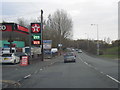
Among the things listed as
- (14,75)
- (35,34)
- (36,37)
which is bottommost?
(14,75)

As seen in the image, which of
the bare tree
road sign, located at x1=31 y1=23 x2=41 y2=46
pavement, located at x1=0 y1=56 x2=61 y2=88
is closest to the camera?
pavement, located at x1=0 y1=56 x2=61 y2=88

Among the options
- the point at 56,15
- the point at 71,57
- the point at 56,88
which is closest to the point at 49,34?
the point at 56,15

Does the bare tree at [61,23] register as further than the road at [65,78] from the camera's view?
Yes

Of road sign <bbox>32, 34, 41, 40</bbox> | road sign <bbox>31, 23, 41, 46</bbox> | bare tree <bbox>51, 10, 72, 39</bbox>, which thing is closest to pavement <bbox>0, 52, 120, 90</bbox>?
road sign <bbox>31, 23, 41, 46</bbox>

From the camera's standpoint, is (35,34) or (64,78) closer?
(64,78)

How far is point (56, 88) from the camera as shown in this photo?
34.3ft

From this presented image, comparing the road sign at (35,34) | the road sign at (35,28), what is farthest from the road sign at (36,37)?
the road sign at (35,28)

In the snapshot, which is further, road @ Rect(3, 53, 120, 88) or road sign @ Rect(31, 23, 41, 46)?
road sign @ Rect(31, 23, 41, 46)

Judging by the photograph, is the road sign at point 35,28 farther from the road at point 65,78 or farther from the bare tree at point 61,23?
the bare tree at point 61,23

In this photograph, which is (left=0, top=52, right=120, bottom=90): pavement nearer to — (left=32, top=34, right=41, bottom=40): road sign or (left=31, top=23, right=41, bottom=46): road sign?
(left=31, top=23, right=41, bottom=46): road sign

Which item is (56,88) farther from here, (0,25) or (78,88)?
(0,25)

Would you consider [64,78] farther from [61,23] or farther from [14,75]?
[61,23]

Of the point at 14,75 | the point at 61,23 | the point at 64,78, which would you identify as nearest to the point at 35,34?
the point at 14,75

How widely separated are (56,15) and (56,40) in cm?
1055
